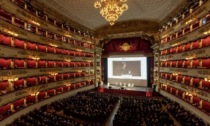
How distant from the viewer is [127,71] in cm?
2544

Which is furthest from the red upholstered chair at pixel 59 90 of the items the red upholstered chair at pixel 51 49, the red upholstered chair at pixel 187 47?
the red upholstered chair at pixel 187 47

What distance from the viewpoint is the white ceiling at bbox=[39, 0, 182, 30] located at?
14.9 m

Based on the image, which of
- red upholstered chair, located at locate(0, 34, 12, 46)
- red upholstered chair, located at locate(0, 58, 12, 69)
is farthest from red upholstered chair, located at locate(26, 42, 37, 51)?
red upholstered chair, located at locate(0, 58, 12, 69)

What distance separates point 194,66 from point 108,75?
16.9 m

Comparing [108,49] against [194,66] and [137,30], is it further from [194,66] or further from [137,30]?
[194,66]

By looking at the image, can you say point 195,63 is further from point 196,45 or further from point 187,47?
point 187,47

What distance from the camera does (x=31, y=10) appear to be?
44.7 ft

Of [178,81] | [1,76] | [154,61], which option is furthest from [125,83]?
[1,76]

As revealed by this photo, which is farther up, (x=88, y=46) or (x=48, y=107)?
(x=88, y=46)

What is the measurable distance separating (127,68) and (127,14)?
10.2 m

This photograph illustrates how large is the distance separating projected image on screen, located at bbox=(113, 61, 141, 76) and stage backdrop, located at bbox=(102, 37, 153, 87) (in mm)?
1566

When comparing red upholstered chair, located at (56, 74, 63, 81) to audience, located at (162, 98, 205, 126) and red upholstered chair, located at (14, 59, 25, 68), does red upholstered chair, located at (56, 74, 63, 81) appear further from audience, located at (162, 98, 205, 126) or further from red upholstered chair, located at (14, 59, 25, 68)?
audience, located at (162, 98, 205, 126)

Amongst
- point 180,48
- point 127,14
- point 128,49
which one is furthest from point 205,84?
point 128,49

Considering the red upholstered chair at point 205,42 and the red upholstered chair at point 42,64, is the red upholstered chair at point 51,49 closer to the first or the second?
the red upholstered chair at point 42,64
